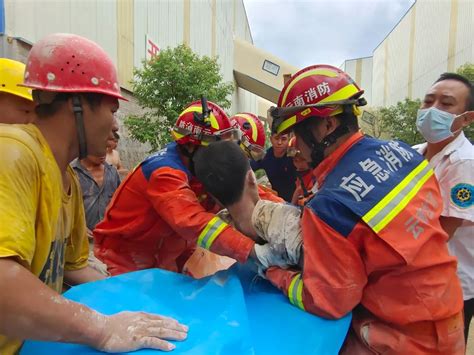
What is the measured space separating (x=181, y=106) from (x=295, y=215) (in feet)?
28.6

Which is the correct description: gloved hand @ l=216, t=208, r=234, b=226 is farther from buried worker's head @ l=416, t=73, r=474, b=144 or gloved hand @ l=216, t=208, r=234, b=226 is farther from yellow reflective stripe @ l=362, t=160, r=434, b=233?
buried worker's head @ l=416, t=73, r=474, b=144

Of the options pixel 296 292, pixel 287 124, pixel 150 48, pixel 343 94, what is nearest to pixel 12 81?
pixel 287 124

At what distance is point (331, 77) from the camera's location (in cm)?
173

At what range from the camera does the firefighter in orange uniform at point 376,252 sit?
4.76 feet

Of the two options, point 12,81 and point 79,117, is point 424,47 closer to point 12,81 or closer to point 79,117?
point 12,81

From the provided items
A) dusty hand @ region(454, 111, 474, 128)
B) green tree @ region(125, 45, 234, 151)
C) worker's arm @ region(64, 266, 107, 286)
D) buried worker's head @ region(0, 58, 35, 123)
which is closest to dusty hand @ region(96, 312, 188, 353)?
worker's arm @ region(64, 266, 107, 286)

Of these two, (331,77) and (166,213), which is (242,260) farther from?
(331,77)

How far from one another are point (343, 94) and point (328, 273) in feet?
2.52

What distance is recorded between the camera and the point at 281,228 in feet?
5.52

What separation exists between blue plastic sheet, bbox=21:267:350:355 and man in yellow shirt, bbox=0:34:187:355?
98mm

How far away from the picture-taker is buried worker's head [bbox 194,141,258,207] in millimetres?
1979

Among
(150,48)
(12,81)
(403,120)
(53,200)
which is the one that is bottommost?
(53,200)

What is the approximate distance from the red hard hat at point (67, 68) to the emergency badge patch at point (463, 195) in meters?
2.07

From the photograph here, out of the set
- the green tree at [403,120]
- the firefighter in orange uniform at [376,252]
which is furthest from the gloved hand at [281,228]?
the green tree at [403,120]
